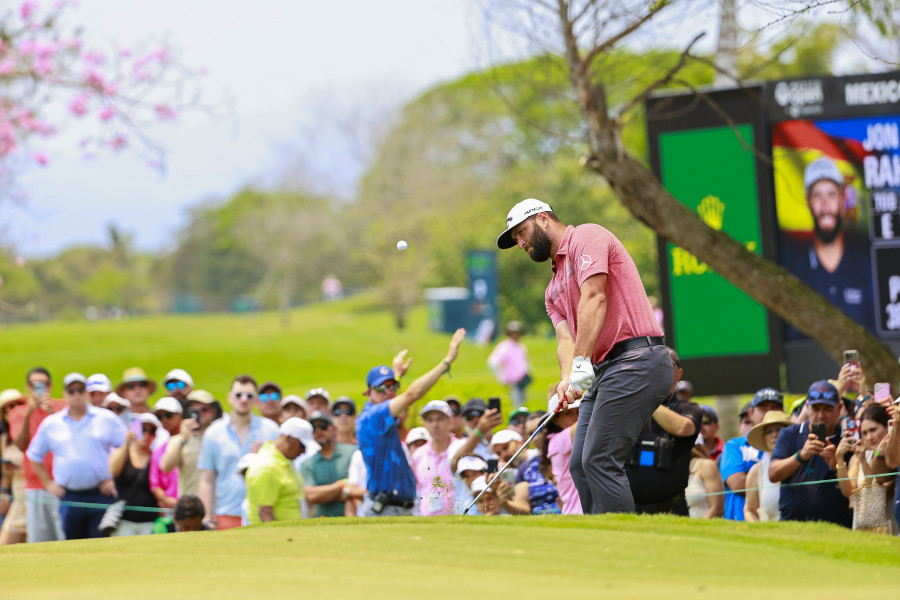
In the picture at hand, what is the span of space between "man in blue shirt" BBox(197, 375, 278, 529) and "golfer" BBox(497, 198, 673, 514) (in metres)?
4.28

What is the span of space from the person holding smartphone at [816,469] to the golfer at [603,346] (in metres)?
2.09

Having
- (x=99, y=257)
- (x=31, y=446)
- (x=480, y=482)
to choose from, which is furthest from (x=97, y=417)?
(x=99, y=257)

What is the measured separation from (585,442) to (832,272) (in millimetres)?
Answer: 7820

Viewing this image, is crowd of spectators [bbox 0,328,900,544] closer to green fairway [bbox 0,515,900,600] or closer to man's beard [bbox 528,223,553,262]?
man's beard [bbox 528,223,553,262]

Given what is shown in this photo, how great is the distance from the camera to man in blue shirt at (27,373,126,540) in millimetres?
11320

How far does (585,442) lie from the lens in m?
6.89

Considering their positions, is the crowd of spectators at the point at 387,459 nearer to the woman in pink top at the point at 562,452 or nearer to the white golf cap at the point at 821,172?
the woman in pink top at the point at 562,452

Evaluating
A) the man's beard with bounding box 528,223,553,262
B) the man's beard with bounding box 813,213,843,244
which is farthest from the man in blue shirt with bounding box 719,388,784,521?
the man's beard with bounding box 813,213,843,244

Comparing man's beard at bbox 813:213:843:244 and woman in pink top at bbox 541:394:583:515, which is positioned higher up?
man's beard at bbox 813:213:843:244

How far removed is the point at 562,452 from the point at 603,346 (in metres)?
2.11

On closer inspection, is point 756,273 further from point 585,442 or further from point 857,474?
point 585,442

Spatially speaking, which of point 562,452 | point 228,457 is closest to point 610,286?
point 562,452

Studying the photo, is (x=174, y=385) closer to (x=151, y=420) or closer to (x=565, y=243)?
(x=151, y=420)

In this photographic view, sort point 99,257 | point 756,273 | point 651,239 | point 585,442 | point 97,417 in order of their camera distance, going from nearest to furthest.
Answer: point 585,442 < point 97,417 < point 756,273 < point 651,239 < point 99,257
